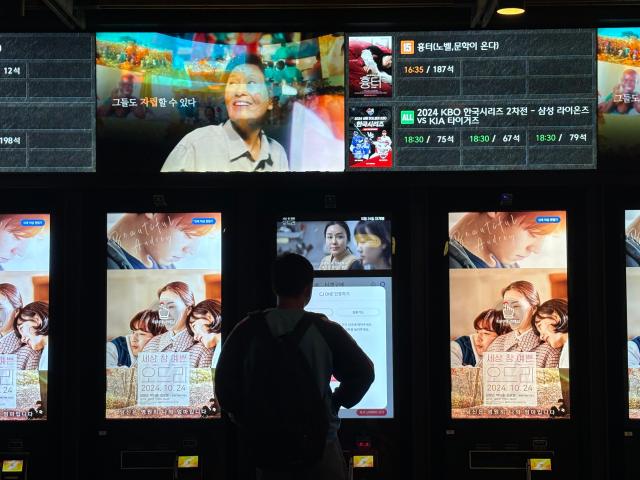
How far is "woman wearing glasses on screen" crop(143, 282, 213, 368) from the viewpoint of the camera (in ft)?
14.3

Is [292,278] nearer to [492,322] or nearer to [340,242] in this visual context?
[340,242]

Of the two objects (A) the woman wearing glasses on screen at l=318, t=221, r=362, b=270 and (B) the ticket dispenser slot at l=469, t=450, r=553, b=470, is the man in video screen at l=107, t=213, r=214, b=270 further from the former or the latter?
(B) the ticket dispenser slot at l=469, t=450, r=553, b=470

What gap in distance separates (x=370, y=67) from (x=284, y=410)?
2.02 metres

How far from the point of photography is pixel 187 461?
433 cm

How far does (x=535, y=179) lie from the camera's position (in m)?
4.44

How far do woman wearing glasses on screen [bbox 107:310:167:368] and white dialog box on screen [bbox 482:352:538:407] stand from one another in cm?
161

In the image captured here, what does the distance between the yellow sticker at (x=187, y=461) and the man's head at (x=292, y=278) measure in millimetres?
1469

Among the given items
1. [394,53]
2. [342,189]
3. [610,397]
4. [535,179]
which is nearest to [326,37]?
[394,53]

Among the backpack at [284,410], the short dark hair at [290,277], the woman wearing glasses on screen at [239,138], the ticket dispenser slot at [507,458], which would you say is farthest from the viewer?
the woman wearing glasses on screen at [239,138]

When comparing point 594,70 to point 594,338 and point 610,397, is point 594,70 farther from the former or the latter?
point 610,397

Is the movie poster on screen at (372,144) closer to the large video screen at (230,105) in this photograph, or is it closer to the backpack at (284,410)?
the large video screen at (230,105)

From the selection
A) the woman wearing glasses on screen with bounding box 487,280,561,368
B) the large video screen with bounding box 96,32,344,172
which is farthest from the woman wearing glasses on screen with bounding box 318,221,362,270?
the woman wearing glasses on screen with bounding box 487,280,561,368

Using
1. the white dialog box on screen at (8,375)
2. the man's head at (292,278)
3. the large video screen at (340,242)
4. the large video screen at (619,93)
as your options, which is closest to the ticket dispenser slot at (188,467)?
the white dialog box on screen at (8,375)

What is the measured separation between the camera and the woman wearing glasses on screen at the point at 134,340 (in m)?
4.38
